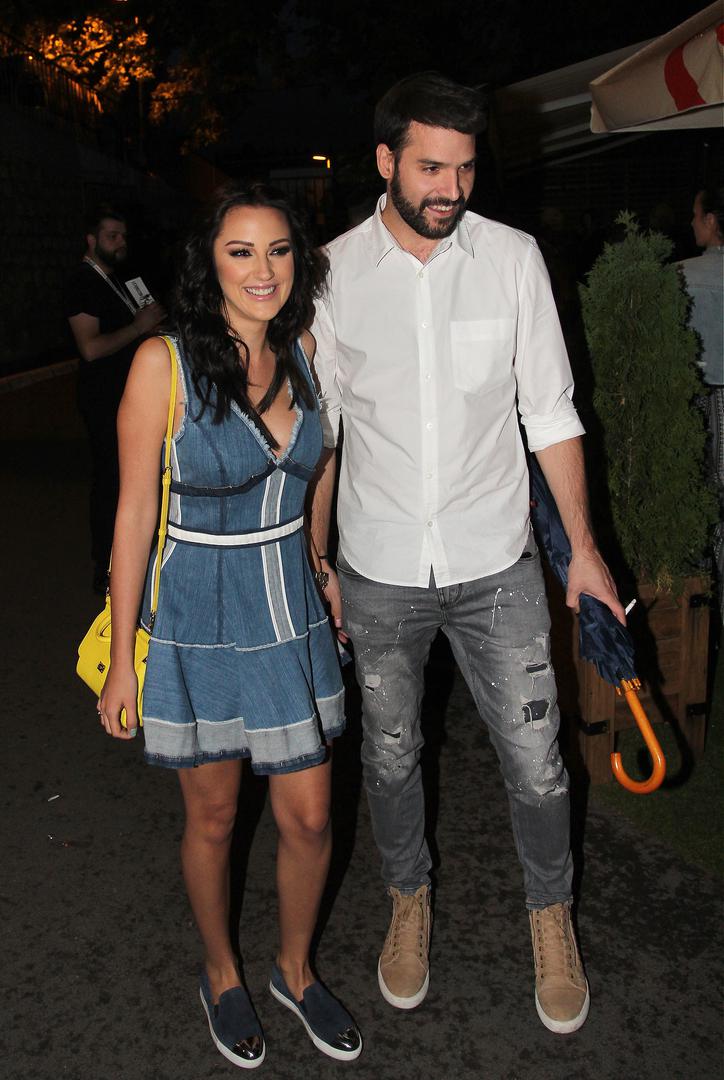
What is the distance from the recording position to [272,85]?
18.8 m

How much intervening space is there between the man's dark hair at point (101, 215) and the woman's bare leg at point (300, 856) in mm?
4605

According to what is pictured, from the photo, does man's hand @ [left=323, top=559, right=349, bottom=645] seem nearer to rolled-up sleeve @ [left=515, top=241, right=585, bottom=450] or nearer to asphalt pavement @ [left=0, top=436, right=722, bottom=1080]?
rolled-up sleeve @ [left=515, top=241, right=585, bottom=450]

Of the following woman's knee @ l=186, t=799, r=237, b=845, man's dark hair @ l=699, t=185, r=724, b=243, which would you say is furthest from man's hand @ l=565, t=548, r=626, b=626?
man's dark hair @ l=699, t=185, r=724, b=243

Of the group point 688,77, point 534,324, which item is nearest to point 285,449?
point 534,324

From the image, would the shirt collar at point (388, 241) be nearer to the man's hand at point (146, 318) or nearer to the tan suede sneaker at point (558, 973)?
the tan suede sneaker at point (558, 973)

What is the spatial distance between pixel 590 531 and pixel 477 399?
18.2 inches

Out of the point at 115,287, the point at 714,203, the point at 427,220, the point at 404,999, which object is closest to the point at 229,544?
the point at 427,220

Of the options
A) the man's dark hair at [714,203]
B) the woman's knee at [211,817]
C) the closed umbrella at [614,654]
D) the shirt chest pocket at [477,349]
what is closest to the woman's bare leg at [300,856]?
the woman's knee at [211,817]

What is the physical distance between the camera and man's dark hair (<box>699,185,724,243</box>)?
4.75 metres

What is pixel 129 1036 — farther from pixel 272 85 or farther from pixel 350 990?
pixel 272 85

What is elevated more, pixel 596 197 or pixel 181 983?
pixel 596 197

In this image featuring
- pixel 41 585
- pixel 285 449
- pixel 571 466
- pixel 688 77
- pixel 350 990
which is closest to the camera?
pixel 285 449

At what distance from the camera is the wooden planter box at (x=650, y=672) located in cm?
393

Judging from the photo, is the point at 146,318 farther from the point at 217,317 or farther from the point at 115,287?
the point at 217,317
